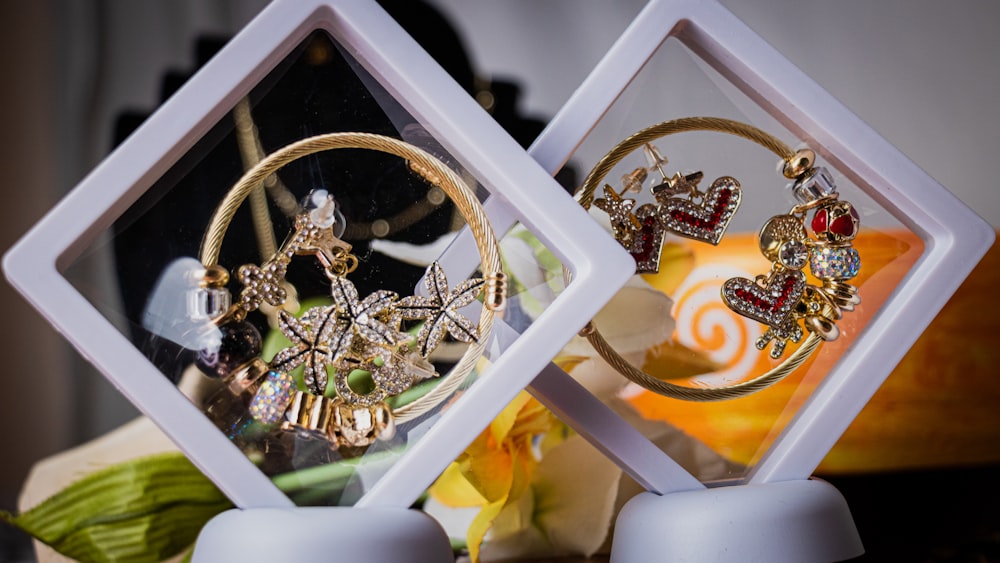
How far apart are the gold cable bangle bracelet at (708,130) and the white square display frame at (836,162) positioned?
0.02m

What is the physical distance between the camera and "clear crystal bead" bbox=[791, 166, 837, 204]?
40 cm

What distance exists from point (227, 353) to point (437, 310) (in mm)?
95

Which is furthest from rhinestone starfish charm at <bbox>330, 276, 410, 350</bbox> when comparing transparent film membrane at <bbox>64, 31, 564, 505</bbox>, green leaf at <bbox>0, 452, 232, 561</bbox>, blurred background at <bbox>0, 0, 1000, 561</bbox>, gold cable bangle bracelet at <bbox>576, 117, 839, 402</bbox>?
blurred background at <bbox>0, 0, 1000, 561</bbox>

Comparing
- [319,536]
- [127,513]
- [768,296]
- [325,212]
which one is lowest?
[127,513]

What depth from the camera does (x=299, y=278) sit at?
370 millimetres

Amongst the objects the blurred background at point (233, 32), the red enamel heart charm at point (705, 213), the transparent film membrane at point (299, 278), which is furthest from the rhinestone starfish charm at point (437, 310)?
the blurred background at point (233, 32)

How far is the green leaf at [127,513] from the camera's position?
1.48ft

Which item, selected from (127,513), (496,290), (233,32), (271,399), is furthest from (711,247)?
(233,32)

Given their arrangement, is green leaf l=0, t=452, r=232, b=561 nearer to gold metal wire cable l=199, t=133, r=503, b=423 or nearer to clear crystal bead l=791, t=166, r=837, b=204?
gold metal wire cable l=199, t=133, r=503, b=423

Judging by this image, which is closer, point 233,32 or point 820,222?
point 820,222

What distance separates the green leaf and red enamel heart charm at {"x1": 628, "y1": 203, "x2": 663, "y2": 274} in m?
0.31

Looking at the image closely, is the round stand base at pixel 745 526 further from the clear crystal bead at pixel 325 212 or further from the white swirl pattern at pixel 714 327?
the clear crystal bead at pixel 325 212

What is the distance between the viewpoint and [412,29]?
871mm

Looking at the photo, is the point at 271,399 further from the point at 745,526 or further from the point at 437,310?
the point at 745,526
